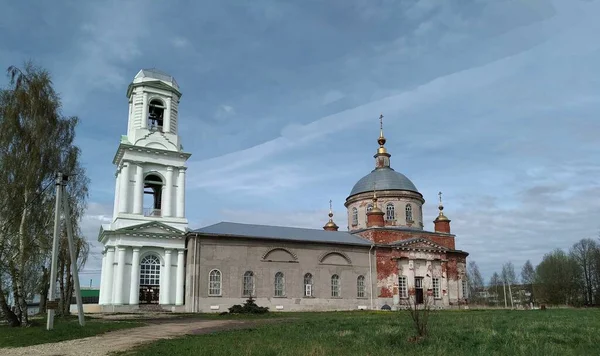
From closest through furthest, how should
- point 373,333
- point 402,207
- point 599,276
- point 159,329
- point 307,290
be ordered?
point 373,333
point 159,329
point 307,290
point 402,207
point 599,276

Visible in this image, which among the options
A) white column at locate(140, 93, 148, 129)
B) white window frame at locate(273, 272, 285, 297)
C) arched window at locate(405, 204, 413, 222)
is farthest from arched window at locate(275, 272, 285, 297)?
arched window at locate(405, 204, 413, 222)

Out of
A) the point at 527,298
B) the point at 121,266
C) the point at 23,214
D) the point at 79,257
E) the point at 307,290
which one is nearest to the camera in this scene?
the point at 23,214

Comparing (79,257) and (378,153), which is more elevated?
(378,153)

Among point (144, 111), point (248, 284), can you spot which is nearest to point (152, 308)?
point (248, 284)

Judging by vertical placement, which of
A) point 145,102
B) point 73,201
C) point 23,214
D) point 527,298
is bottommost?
point 527,298

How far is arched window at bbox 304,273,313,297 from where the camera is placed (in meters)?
37.6

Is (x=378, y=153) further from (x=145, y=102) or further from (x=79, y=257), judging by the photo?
(x=79, y=257)

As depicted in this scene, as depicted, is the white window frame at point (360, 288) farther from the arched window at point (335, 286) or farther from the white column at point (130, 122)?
the white column at point (130, 122)

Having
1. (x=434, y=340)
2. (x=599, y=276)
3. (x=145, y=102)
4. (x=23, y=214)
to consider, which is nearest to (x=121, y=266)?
(x=23, y=214)

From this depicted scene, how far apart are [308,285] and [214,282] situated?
23.8ft

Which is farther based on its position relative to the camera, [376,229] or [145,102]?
[376,229]

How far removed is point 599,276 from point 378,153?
32.9m

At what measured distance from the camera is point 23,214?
2392 cm

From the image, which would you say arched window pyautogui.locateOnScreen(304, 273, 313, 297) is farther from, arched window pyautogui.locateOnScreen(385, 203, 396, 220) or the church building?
arched window pyautogui.locateOnScreen(385, 203, 396, 220)
